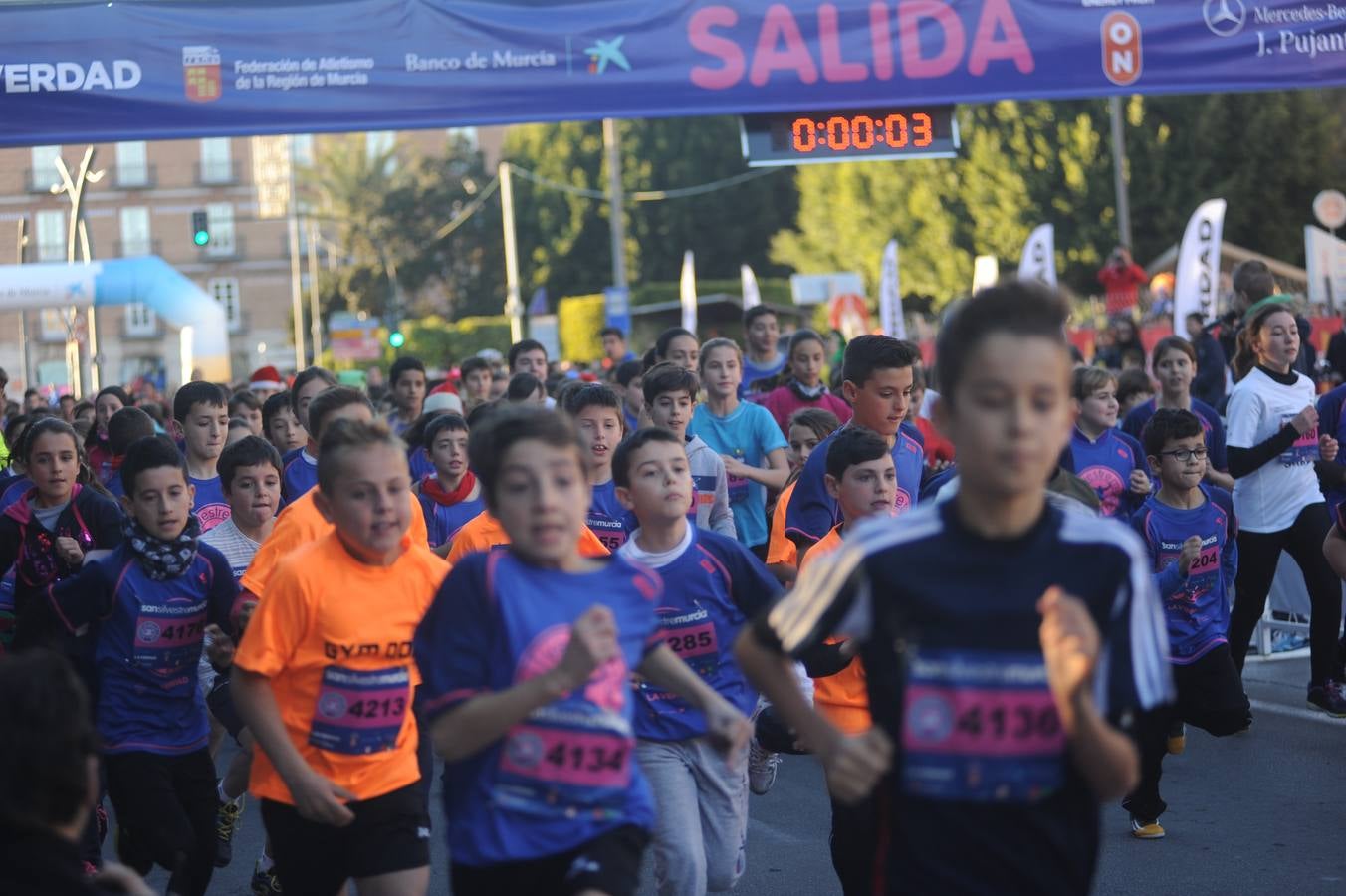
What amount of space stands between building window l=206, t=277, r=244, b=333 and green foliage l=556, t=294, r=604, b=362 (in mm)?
30876

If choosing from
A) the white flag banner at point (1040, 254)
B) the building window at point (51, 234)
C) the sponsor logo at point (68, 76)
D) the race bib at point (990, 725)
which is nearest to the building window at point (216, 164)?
the building window at point (51, 234)

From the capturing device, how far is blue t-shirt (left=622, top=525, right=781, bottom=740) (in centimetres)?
548

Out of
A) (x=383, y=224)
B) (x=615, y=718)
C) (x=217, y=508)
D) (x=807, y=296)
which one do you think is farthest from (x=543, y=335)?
(x=615, y=718)

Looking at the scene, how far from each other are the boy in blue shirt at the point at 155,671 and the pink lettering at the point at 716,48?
7569mm

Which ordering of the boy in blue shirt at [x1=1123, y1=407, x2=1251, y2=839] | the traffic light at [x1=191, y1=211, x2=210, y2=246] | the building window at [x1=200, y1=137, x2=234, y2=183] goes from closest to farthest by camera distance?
1. the boy in blue shirt at [x1=1123, y1=407, x2=1251, y2=839]
2. the traffic light at [x1=191, y1=211, x2=210, y2=246]
3. the building window at [x1=200, y1=137, x2=234, y2=183]

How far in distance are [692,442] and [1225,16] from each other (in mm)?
6958

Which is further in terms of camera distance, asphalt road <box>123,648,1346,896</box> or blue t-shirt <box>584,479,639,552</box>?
blue t-shirt <box>584,479,639,552</box>

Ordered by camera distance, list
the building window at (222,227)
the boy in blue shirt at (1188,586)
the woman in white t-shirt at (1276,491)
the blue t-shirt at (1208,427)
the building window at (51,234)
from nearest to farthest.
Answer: the boy in blue shirt at (1188,586) < the woman in white t-shirt at (1276,491) < the blue t-shirt at (1208,427) < the building window at (51,234) < the building window at (222,227)

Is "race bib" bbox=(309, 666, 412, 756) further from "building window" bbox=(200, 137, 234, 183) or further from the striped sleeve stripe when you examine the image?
"building window" bbox=(200, 137, 234, 183)

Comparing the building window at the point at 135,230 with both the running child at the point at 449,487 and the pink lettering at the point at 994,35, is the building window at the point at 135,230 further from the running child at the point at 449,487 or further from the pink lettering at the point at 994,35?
the running child at the point at 449,487

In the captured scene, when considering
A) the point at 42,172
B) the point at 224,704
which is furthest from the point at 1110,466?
the point at 42,172

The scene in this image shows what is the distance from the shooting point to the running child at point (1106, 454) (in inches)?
350

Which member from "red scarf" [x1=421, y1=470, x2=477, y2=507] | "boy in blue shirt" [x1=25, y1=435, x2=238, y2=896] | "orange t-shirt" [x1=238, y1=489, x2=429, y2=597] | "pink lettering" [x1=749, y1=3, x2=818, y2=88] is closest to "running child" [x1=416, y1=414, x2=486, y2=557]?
"red scarf" [x1=421, y1=470, x2=477, y2=507]

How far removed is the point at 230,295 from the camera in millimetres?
93375
